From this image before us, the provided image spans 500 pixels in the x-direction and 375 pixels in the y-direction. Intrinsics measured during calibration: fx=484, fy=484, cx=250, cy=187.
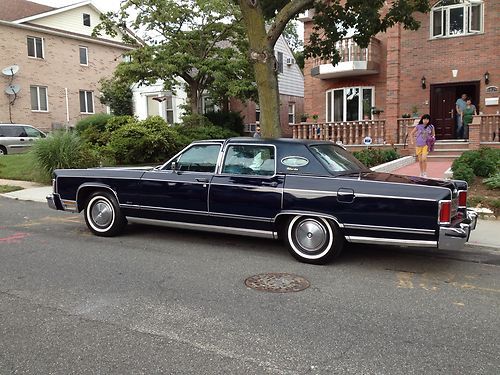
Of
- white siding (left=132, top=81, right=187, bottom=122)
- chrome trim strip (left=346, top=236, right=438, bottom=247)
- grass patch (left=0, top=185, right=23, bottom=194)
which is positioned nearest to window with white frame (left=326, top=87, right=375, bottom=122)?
white siding (left=132, top=81, right=187, bottom=122)

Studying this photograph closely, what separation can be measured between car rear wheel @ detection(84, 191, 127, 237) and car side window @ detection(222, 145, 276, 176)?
1.91 meters

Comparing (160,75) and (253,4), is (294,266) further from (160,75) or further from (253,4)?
(160,75)

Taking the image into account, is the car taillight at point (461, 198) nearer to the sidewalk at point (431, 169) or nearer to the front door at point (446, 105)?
the sidewalk at point (431, 169)

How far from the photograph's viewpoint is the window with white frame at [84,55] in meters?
32.2

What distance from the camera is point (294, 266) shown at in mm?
5867

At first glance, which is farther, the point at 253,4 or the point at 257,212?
the point at 253,4

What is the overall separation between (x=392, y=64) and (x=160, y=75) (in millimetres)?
9669

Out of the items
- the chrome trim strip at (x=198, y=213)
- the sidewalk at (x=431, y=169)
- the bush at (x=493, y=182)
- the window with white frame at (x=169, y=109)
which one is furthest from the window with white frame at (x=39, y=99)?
the bush at (x=493, y=182)

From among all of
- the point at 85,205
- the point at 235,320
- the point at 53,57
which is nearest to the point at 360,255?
the point at 235,320

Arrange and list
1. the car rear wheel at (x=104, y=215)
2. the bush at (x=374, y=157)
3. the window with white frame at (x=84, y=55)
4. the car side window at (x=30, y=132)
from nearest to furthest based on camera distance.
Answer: the car rear wheel at (x=104, y=215) → the bush at (x=374, y=157) → the car side window at (x=30, y=132) → the window with white frame at (x=84, y=55)

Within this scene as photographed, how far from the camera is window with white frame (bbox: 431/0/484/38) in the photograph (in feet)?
59.1

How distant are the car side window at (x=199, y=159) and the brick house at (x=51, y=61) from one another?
878 inches

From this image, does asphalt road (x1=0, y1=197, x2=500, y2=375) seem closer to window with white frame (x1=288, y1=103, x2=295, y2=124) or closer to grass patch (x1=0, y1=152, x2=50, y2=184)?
grass patch (x1=0, y1=152, x2=50, y2=184)

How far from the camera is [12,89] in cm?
2720
